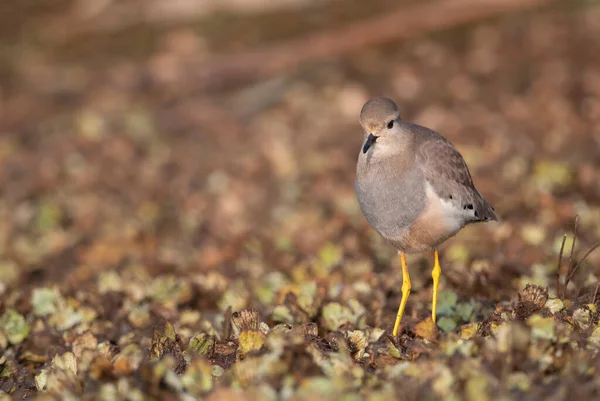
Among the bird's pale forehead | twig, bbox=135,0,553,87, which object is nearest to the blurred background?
twig, bbox=135,0,553,87

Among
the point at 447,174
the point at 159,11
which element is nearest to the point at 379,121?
the point at 447,174

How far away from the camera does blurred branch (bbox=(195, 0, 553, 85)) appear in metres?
12.7

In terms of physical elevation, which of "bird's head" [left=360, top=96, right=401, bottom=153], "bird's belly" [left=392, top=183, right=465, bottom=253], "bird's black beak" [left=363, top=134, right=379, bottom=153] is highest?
"bird's head" [left=360, top=96, right=401, bottom=153]

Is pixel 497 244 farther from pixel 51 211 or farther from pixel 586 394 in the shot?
pixel 51 211

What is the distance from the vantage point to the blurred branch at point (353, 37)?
41.6ft

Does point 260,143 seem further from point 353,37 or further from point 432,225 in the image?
point 432,225

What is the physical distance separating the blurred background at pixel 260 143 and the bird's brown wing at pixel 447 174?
817 millimetres

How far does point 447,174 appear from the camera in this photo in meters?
5.05

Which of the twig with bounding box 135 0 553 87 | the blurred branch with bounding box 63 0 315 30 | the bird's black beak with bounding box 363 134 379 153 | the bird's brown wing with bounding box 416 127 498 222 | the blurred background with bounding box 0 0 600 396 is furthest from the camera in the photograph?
the blurred branch with bounding box 63 0 315 30

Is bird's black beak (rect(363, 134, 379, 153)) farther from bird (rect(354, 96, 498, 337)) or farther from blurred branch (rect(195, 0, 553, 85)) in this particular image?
blurred branch (rect(195, 0, 553, 85))

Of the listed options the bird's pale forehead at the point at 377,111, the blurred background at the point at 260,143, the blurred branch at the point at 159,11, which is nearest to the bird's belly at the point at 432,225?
the bird's pale forehead at the point at 377,111

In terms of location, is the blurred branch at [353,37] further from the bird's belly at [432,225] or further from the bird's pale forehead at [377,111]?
the bird's belly at [432,225]

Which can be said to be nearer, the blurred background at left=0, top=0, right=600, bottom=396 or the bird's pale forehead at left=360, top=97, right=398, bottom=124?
the bird's pale forehead at left=360, top=97, right=398, bottom=124

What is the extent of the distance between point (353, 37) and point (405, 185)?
27.4 ft
